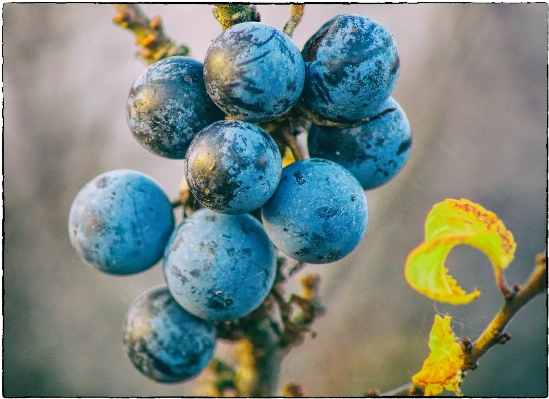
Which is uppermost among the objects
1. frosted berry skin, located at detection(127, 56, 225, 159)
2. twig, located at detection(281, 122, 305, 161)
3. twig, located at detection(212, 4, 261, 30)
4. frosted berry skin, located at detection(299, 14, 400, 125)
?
twig, located at detection(212, 4, 261, 30)

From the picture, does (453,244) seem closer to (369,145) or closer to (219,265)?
(369,145)

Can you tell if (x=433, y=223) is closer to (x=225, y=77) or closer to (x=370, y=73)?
(x=370, y=73)

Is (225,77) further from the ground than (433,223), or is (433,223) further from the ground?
(225,77)

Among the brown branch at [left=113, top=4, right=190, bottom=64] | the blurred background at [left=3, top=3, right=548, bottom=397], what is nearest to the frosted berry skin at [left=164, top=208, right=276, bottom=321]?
the brown branch at [left=113, top=4, right=190, bottom=64]

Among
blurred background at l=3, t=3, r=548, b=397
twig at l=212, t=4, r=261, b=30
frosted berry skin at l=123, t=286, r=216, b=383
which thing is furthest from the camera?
blurred background at l=3, t=3, r=548, b=397

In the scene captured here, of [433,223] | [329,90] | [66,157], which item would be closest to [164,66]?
[329,90]

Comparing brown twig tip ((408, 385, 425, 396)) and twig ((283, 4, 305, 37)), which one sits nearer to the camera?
twig ((283, 4, 305, 37))

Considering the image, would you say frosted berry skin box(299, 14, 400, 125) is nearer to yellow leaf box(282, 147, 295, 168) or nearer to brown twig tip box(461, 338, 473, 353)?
yellow leaf box(282, 147, 295, 168)

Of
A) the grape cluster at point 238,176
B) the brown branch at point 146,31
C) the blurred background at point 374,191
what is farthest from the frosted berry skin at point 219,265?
the blurred background at point 374,191
